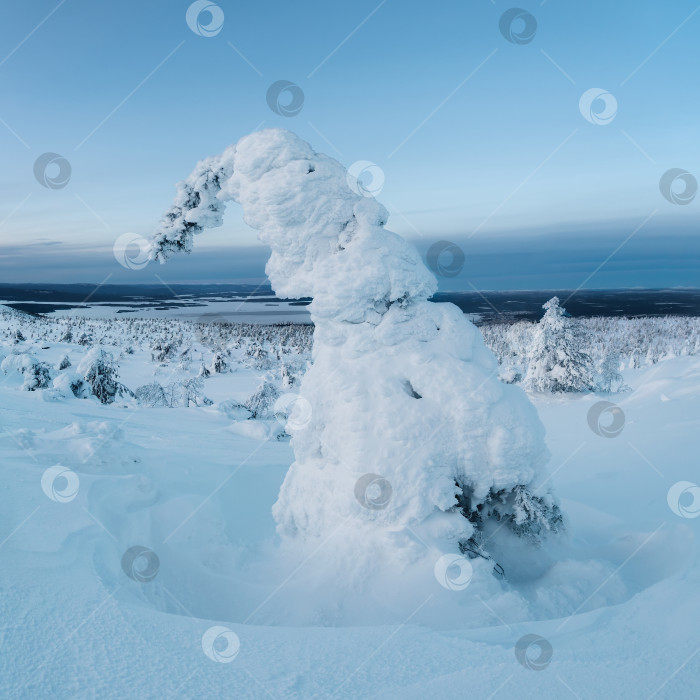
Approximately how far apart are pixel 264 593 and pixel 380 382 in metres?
2.92

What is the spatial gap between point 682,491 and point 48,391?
13.9 metres

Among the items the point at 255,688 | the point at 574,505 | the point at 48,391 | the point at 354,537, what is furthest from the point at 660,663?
the point at 48,391

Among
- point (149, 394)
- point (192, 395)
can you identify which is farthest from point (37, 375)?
point (192, 395)

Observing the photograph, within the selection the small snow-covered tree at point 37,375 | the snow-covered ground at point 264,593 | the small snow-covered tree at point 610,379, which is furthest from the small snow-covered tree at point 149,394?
the small snow-covered tree at point 610,379

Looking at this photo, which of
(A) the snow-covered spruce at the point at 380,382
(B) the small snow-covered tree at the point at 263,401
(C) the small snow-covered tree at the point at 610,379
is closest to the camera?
(A) the snow-covered spruce at the point at 380,382

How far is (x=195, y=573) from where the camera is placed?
6410 millimetres

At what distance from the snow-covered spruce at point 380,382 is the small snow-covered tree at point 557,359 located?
88.2 ft

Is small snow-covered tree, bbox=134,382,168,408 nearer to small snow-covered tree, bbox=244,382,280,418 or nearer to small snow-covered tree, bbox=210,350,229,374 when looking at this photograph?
small snow-covered tree, bbox=244,382,280,418

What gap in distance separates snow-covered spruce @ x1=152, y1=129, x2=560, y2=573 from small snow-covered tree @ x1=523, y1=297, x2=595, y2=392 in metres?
26.9

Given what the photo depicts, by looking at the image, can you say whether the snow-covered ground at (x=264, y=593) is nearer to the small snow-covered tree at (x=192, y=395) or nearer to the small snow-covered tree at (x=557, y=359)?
the small snow-covered tree at (x=192, y=395)

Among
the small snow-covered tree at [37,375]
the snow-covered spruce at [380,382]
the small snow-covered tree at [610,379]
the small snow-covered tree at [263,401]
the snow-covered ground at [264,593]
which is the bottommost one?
the snow-covered ground at [264,593]

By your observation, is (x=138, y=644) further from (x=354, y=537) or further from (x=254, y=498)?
(x=254, y=498)

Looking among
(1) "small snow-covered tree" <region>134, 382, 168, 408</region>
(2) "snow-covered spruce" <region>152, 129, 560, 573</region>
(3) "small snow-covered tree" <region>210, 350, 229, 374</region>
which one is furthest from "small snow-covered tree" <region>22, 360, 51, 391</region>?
(3) "small snow-covered tree" <region>210, 350, 229, 374</region>

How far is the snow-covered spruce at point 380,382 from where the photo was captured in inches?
235
